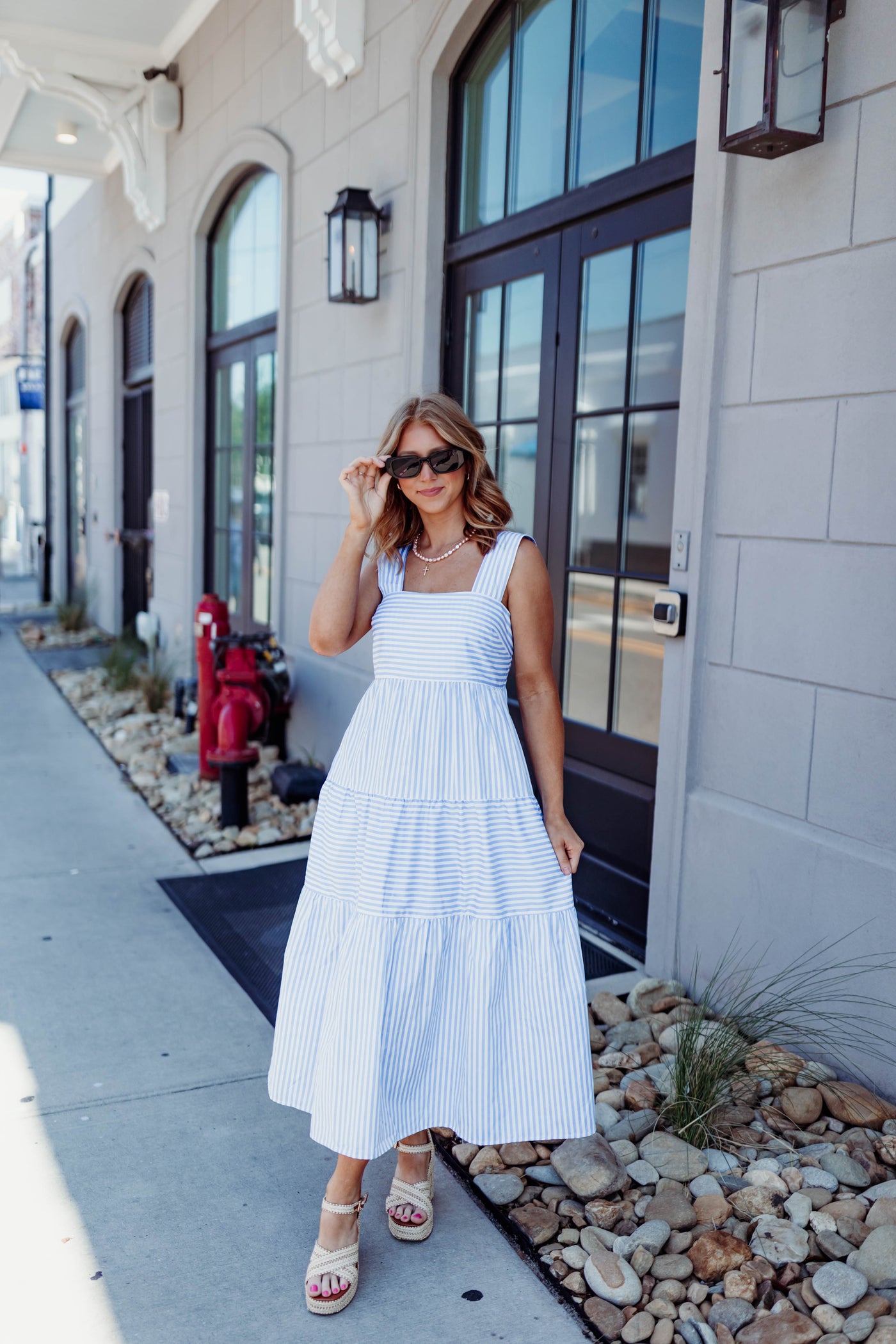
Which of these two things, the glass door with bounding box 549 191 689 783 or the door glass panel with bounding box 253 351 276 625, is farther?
the door glass panel with bounding box 253 351 276 625

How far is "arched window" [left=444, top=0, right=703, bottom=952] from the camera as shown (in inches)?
141

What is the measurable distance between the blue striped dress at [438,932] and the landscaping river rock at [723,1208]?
0.64 ft

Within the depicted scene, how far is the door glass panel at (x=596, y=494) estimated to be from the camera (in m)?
3.90

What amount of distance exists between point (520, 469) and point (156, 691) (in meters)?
3.87

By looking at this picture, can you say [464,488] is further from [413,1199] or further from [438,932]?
[413,1199]

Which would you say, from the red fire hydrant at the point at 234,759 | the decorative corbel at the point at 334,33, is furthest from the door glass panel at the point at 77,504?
the red fire hydrant at the point at 234,759

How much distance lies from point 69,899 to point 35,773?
6.48 ft

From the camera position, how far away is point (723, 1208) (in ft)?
7.41

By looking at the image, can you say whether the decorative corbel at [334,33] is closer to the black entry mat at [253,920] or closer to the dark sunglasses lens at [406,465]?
the black entry mat at [253,920]

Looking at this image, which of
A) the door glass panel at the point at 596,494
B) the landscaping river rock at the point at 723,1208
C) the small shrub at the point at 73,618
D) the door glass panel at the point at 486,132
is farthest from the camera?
the small shrub at the point at 73,618

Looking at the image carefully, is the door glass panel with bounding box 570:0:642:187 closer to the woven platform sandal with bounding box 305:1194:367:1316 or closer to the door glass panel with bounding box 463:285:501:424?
the door glass panel with bounding box 463:285:501:424

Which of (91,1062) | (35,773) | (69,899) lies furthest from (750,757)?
(35,773)

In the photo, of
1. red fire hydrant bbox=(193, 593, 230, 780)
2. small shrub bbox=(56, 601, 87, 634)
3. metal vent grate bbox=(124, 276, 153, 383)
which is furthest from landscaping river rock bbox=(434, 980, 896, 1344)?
small shrub bbox=(56, 601, 87, 634)

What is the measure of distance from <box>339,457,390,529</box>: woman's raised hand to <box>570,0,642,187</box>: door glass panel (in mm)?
2062
